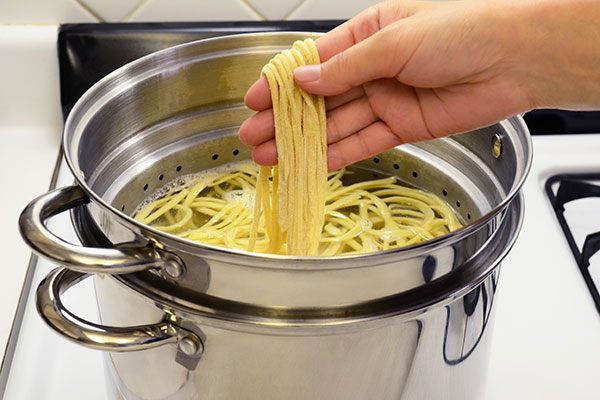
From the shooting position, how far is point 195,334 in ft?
2.05

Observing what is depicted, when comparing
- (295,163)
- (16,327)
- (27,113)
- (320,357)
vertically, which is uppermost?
(27,113)

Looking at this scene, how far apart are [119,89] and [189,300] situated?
31cm

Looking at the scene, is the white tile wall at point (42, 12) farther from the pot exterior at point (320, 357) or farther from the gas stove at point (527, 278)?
the pot exterior at point (320, 357)

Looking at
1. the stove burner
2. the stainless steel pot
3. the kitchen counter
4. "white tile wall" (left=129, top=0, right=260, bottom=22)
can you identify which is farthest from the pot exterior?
"white tile wall" (left=129, top=0, right=260, bottom=22)

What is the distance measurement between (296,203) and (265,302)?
265 mm

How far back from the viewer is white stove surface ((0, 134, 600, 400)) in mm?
889

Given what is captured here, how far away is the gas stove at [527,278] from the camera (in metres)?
0.90

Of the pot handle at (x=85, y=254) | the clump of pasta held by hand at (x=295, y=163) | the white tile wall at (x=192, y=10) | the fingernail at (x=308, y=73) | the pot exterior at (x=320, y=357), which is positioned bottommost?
the pot exterior at (x=320, y=357)

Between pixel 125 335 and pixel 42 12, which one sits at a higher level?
pixel 42 12

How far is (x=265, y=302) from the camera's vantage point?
1.95ft

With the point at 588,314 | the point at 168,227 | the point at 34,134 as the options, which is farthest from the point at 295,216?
the point at 34,134

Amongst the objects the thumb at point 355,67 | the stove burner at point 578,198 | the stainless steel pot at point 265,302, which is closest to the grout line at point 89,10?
the stainless steel pot at point 265,302

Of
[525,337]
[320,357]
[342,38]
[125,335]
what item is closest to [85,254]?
[125,335]

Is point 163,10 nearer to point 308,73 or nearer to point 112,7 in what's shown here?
point 112,7
